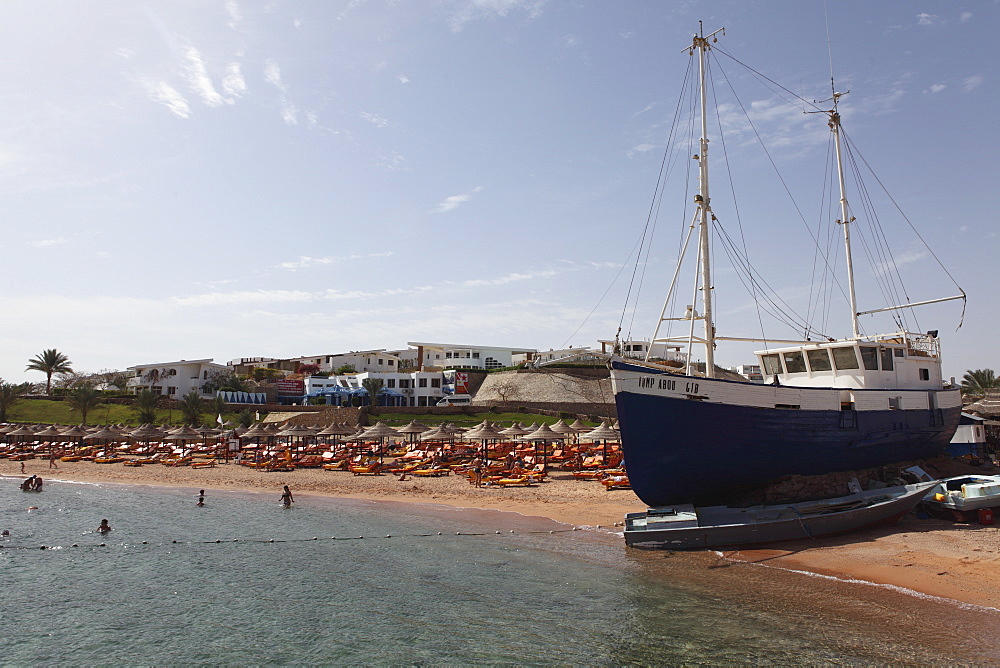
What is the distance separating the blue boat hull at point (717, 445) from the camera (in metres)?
18.4

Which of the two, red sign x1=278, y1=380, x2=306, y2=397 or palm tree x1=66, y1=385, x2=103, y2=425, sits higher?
red sign x1=278, y1=380, x2=306, y2=397

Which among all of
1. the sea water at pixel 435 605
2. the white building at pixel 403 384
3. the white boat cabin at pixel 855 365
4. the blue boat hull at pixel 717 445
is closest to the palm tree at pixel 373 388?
the white building at pixel 403 384

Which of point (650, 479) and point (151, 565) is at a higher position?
point (650, 479)

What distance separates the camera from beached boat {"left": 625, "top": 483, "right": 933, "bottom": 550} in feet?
57.3

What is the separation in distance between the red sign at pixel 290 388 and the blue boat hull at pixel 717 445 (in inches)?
2647

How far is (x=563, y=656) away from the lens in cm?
1182

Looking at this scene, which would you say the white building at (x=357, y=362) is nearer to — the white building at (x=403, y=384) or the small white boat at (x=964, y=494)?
the white building at (x=403, y=384)

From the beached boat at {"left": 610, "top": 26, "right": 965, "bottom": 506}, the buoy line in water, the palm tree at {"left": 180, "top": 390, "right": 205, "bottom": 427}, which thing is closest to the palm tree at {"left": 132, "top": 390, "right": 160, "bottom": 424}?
the palm tree at {"left": 180, "top": 390, "right": 205, "bottom": 427}

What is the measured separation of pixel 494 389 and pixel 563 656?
2597 inches

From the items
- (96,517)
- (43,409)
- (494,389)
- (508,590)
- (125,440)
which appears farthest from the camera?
(494,389)

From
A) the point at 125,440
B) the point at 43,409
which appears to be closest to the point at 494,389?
the point at 125,440

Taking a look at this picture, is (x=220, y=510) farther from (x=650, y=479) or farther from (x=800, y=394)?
(x=800, y=394)

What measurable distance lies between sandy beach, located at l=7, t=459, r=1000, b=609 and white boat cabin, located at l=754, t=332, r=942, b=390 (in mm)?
5444

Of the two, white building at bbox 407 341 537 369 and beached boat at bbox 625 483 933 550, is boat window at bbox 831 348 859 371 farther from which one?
white building at bbox 407 341 537 369
